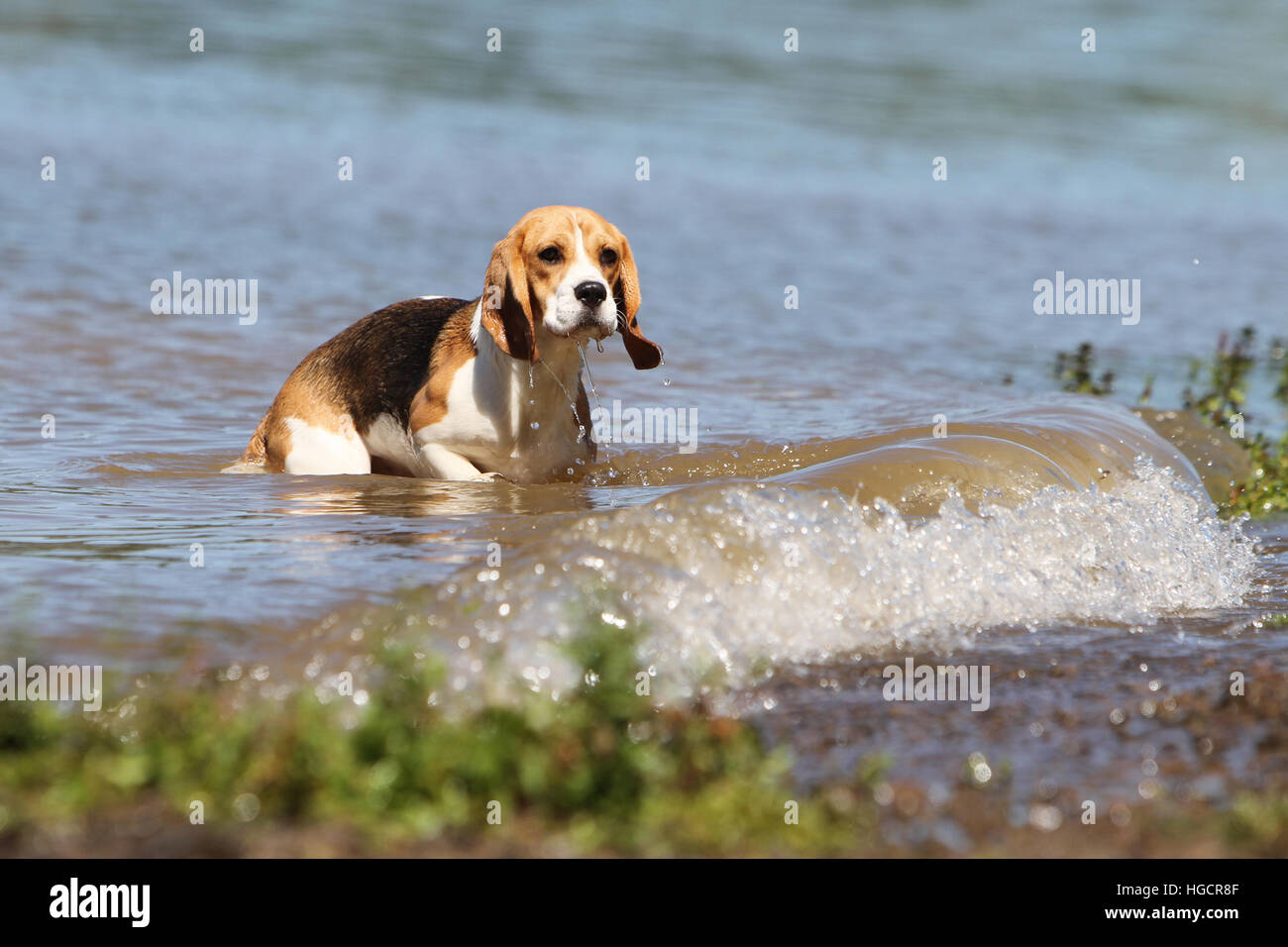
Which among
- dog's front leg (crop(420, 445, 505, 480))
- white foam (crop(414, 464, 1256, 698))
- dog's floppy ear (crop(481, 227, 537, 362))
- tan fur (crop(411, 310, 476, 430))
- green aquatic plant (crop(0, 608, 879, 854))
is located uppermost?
dog's floppy ear (crop(481, 227, 537, 362))

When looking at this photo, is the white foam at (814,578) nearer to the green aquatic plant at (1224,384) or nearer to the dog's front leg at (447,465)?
the dog's front leg at (447,465)

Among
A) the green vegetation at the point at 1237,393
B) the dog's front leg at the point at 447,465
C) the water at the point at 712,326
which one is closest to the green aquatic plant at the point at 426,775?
the water at the point at 712,326

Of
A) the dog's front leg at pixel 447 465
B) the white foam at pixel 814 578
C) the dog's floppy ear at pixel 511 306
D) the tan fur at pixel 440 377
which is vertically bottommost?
the white foam at pixel 814 578

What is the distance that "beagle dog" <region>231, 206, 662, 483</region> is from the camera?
671 centimetres

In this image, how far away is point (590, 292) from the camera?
654cm

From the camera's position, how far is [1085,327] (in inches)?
526

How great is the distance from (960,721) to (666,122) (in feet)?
59.7

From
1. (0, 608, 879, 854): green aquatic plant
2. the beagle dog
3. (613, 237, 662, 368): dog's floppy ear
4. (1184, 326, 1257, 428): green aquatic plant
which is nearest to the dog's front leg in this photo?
the beagle dog

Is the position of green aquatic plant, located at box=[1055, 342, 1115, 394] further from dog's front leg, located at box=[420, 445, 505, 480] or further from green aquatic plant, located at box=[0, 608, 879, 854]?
green aquatic plant, located at box=[0, 608, 879, 854]

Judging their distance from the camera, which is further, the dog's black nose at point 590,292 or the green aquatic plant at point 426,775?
the dog's black nose at point 590,292

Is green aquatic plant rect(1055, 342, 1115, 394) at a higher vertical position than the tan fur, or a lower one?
higher

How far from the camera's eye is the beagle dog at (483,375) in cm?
671

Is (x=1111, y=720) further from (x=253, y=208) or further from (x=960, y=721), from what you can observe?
(x=253, y=208)
